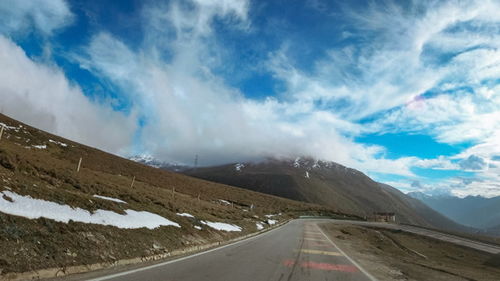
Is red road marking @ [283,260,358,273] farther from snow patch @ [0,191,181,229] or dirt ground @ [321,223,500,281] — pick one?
snow patch @ [0,191,181,229]

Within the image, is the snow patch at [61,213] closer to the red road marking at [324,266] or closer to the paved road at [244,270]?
the paved road at [244,270]

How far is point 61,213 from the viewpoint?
35.4ft

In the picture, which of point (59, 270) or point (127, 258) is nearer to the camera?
point (59, 270)

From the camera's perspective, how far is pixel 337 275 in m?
10.6

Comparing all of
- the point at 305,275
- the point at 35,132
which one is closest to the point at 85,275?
the point at 305,275

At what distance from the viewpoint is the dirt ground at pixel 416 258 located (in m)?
13.1

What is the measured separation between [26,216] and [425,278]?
13.0 meters

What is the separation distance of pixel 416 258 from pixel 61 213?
1020 inches

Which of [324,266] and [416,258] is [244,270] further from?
[416,258]

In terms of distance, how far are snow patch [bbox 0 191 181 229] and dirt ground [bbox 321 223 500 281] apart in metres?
9.51

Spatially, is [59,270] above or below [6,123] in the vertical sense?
below

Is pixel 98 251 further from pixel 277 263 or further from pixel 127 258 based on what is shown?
pixel 277 263

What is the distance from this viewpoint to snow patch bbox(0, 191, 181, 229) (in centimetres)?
945

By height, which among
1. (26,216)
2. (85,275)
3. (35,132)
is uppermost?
(35,132)
